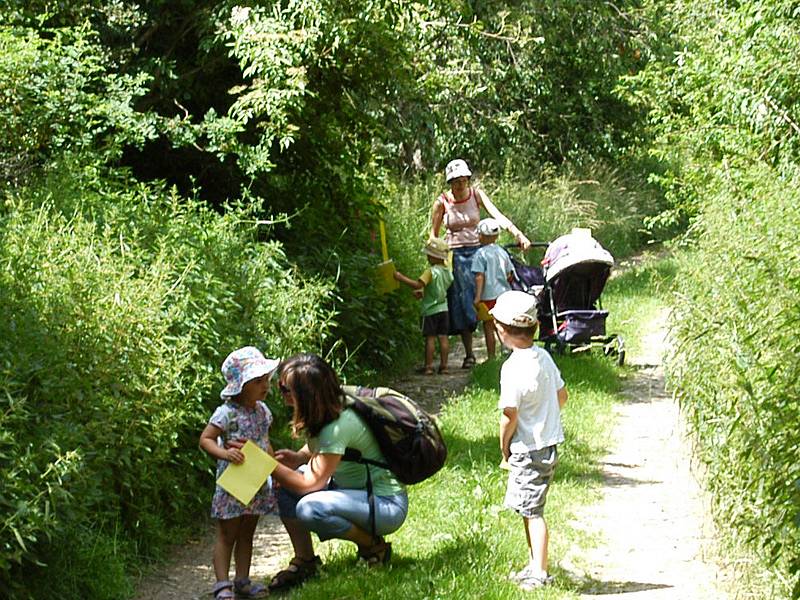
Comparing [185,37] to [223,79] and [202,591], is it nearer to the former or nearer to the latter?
[223,79]

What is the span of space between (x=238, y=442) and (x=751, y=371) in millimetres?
2604

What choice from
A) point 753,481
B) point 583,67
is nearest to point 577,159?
point 583,67

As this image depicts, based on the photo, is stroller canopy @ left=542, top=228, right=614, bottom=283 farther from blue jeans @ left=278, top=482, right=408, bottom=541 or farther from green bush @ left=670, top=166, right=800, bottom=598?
blue jeans @ left=278, top=482, right=408, bottom=541

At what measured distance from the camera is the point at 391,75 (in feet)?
41.2

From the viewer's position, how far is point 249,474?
657 centimetres

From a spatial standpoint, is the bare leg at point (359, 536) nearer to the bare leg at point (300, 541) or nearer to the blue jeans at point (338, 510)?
the blue jeans at point (338, 510)

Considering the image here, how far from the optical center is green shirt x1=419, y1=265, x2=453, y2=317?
43.7 ft

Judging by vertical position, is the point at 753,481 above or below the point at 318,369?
below

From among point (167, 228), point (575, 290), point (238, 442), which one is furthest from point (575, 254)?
point (238, 442)

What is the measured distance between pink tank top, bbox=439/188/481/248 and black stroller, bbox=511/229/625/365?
0.88 metres

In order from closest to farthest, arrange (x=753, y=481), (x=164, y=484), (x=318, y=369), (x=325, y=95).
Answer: (x=753, y=481) < (x=318, y=369) < (x=164, y=484) < (x=325, y=95)

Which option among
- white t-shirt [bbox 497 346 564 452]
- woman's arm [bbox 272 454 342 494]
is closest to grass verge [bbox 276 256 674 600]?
woman's arm [bbox 272 454 342 494]

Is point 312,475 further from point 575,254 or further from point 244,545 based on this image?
point 575,254

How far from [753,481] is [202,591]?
308 cm
